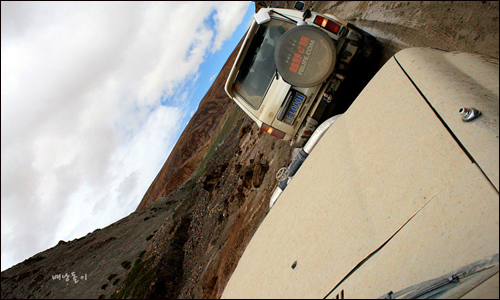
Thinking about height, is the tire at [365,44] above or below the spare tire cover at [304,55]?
below

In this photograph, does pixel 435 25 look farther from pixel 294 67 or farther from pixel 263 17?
pixel 263 17

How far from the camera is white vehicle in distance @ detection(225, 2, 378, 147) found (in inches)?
152

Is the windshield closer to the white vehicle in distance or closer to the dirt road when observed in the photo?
the white vehicle in distance

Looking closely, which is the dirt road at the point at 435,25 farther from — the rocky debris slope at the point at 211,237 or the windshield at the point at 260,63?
the rocky debris slope at the point at 211,237

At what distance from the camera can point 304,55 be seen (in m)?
3.88

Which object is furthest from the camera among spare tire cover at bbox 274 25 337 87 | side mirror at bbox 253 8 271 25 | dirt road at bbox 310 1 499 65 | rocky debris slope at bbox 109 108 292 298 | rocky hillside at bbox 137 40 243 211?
rocky hillside at bbox 137 40 243 211

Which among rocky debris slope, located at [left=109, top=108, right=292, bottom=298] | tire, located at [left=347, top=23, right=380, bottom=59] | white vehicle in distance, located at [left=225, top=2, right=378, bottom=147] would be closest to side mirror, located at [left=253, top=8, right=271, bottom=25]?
white vehicle in distance, located at [left=225, top=2, right=378, bottom=147]

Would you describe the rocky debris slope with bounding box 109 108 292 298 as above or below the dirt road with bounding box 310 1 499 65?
above

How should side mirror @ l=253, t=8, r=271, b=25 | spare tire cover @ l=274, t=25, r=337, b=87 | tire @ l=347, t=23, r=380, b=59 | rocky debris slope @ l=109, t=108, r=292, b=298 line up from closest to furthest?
1. spare tire cover @ l=274, t=25, r=337, b=87
2. tire @ l=347, t=23, r=380, b=59
3. side mirror @ l=253, t=8, r=271, b=25
4. rocky debris slope @ l=109, t=108, r=292, b=298

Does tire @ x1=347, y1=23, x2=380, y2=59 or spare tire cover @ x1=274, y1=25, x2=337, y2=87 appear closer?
spare tire cover @ x1=274, y1=25, x2=337, y2=87

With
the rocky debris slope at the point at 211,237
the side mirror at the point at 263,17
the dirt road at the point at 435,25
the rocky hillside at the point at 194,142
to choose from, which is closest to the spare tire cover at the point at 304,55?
the side mirror at the point at 263,17

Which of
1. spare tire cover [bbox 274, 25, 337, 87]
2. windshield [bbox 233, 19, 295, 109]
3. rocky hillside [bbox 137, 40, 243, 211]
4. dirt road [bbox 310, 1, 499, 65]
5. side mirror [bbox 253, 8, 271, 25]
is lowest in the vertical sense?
dirt road [bbox 310, 1, 499, 65]

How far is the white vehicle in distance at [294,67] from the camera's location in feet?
12.7

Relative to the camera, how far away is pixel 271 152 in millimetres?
8672
